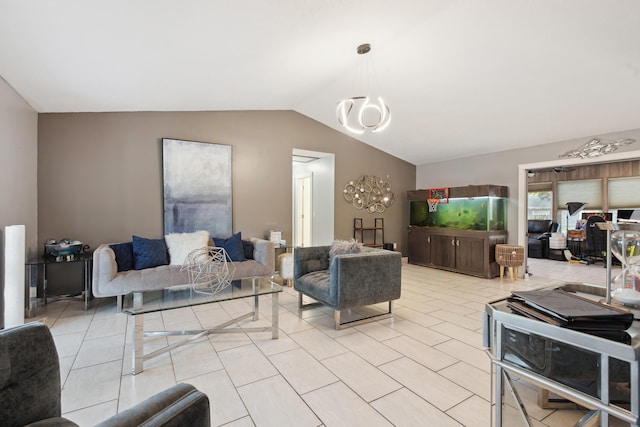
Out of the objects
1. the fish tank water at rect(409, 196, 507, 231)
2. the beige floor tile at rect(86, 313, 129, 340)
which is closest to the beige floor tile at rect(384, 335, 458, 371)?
the beige floor tile at rect(86, 313, 129, 340)

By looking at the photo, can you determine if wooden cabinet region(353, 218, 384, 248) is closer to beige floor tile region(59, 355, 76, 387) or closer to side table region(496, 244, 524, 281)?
side table region(496, 244, 524, 281)

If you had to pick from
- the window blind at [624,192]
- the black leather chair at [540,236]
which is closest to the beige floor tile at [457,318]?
the black leather chair at [540,236]

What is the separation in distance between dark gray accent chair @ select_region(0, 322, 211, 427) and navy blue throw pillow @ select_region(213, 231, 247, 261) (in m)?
3.25

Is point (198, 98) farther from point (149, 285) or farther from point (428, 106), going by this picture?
point (428, 106)

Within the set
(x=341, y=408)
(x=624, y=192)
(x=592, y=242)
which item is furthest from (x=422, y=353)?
(x=624, y=192)

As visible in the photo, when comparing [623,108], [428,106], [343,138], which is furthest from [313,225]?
[623,108]

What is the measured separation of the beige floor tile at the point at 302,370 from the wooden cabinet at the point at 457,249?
4202 millimetres

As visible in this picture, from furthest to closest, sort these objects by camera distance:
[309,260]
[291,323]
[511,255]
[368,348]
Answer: [511,255], [309,260], [291,323], [368,348]

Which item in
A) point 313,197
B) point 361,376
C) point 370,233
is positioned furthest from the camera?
point 313,197

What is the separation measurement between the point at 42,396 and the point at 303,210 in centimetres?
652

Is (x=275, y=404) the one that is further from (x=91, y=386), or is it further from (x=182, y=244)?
(x=182, y=244)

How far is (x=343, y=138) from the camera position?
20.8 ft

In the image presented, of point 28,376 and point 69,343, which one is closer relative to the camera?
point 28,376

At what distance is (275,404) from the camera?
1896 mm
